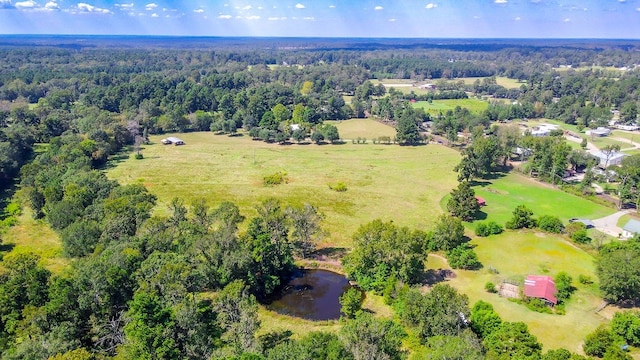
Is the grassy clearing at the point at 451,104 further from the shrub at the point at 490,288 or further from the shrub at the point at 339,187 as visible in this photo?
the shrub at the point at 490,288

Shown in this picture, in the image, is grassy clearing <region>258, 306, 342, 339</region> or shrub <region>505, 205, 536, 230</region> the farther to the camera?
shrub <region>505, 205, 536, 230</region>

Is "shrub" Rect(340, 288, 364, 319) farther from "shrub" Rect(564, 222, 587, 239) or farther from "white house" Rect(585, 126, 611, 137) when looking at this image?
"white house" Rect(585, 126, 611, 137)

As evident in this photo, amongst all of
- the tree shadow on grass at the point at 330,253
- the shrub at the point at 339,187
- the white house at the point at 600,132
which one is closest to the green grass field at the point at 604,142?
the white house at the point at 600,132

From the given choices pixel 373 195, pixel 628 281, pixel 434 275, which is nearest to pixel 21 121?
pixel 373 195

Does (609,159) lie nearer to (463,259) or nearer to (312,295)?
(463,259)

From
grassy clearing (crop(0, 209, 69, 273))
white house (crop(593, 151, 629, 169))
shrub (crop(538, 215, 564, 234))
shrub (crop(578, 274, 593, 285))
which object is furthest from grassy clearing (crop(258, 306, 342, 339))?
white house (crop(593, 151, 629, 169))

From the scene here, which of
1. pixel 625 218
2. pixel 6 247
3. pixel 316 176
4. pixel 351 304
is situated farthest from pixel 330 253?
pixel 625 218
